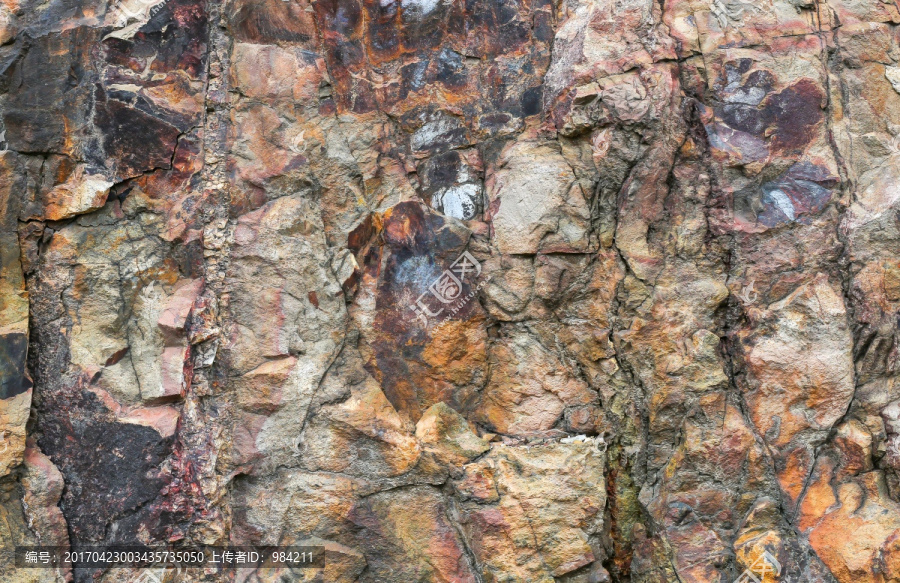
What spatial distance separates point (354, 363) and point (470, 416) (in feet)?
1.92

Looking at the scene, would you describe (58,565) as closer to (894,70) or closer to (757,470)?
(757,470)

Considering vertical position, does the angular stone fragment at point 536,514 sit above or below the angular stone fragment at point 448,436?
below

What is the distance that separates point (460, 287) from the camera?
3.49 metres

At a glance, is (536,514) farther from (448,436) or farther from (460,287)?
(460,287)

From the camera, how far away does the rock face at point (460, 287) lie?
3.23m

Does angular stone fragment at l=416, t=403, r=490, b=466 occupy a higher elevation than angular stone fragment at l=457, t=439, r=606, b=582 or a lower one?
higher

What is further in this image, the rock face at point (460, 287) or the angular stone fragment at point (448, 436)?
the angular stone fragment at point (448, 436)

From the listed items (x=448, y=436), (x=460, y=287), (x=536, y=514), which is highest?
(x=460, y=287)

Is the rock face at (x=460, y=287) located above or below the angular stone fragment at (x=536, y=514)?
above

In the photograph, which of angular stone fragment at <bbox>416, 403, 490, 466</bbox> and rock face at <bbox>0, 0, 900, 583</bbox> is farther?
angular stone fragment at <bbox>416, 403, 490, 466</bbox>

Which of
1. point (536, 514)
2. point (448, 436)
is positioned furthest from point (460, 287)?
point (536, 514)

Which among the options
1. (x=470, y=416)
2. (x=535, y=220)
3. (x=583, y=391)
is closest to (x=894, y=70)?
(x=535, y=220)

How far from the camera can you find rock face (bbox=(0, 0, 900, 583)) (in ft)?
10.6

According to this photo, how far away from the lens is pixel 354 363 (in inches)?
137
